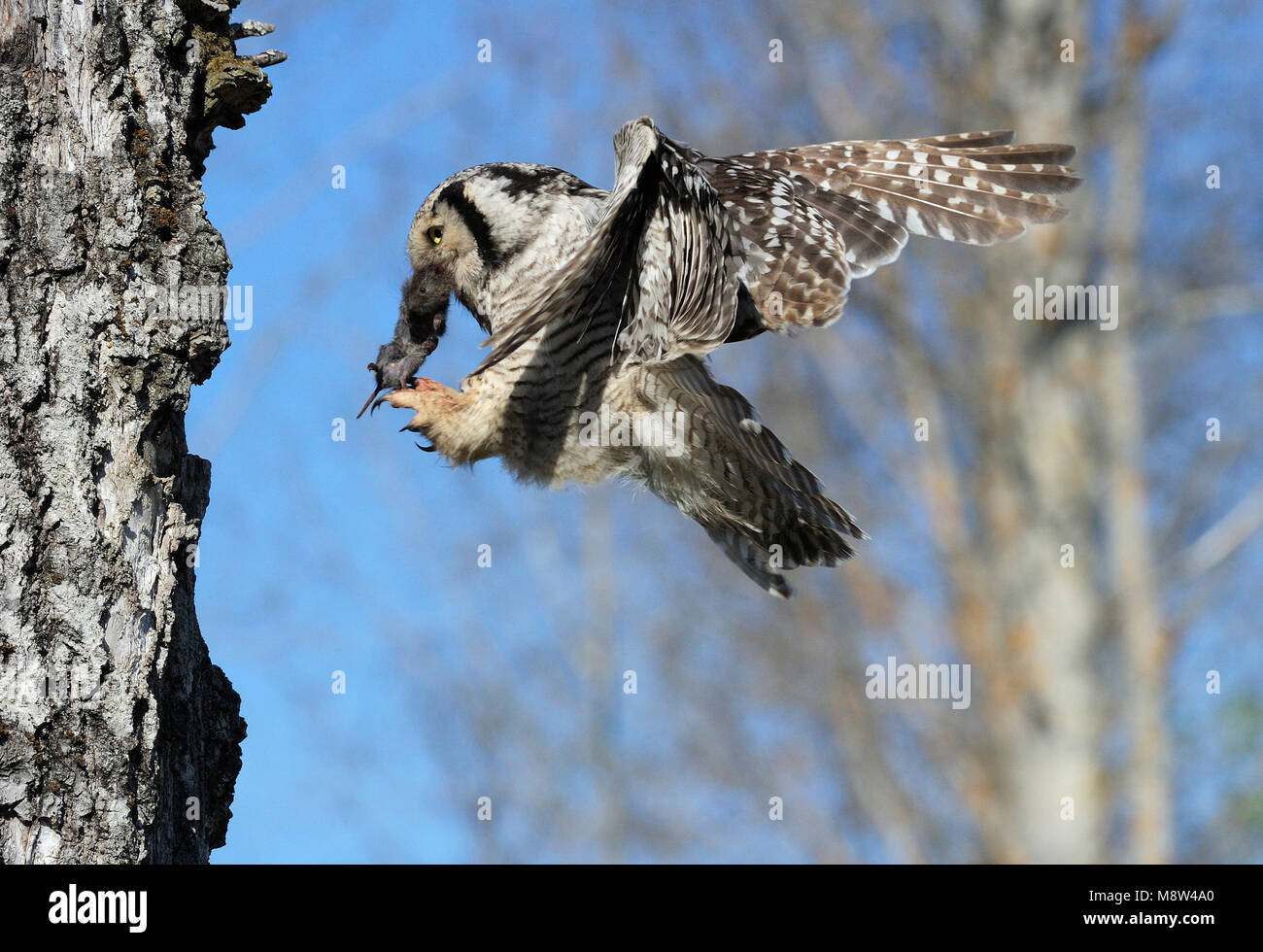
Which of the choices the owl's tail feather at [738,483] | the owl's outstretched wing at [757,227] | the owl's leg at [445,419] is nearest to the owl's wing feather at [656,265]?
the owl's outstretched wing at [757,227]

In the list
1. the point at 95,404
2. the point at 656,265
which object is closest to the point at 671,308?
the point at 656,265

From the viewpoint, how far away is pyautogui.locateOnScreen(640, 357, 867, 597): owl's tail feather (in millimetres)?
3469

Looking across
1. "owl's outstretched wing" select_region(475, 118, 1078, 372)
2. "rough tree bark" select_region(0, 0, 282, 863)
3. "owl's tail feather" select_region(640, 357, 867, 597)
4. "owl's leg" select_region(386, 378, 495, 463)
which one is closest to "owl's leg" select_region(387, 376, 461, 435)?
"owl's leg" select_region(386, 378, 495, 463)

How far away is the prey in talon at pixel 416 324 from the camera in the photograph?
3.71m

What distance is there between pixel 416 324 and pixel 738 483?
1.09m

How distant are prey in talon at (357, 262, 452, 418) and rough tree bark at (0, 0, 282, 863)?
116cm

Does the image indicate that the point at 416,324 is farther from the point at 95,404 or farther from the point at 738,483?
the point at 95,404

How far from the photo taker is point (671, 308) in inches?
120

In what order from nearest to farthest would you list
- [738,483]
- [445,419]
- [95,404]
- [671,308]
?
[95,404]
[671,308]
[445,419]
[738,483]

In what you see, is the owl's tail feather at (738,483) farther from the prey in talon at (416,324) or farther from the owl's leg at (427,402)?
the prey in talon at (416,324)

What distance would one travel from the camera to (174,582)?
8.09 ft
